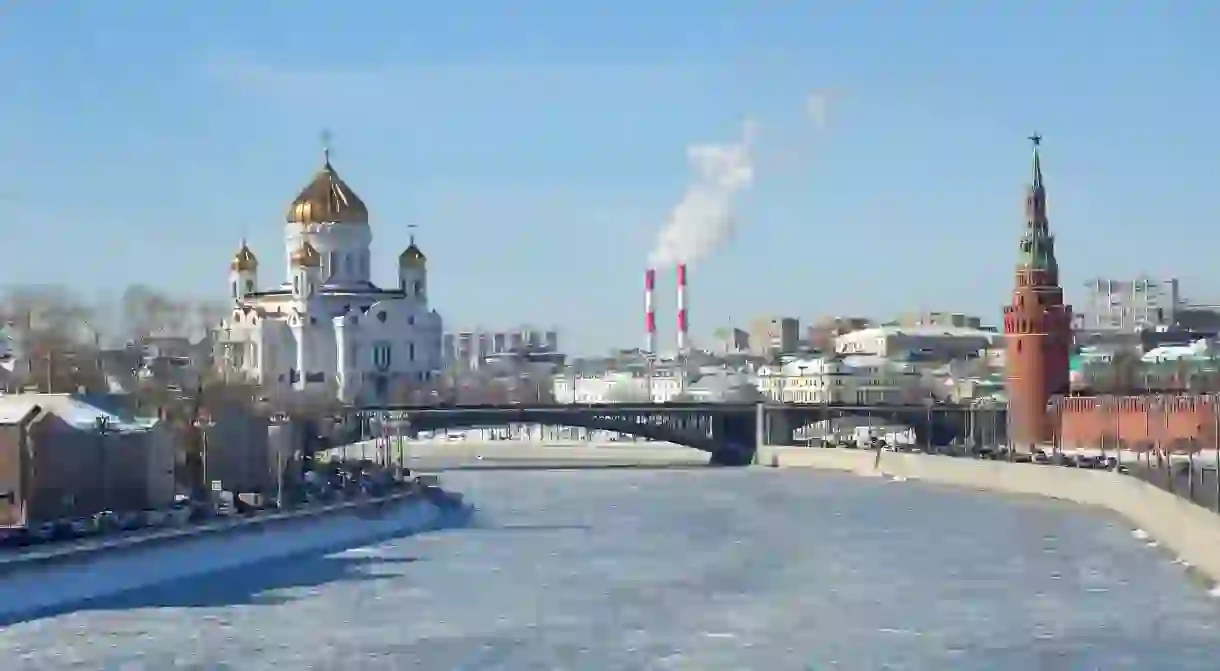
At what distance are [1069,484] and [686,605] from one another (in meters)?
21.5

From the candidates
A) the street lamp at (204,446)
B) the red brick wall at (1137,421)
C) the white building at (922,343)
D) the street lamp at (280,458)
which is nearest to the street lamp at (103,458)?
the street lamp at (280,458)

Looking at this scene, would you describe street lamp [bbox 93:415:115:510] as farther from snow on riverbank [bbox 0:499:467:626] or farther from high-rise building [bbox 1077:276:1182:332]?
high-rise building [bbox 1077:276:1182:332]

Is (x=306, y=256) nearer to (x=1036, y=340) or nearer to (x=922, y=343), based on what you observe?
(x=1036, y=340)

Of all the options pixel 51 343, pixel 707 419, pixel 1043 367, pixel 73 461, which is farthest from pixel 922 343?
pixel 73 461

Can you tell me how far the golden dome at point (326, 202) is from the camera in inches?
3206

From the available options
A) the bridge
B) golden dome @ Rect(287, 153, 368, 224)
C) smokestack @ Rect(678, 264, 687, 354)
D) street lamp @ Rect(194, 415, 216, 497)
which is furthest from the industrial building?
smokestack @ Rect(678, 264, 687, 354)

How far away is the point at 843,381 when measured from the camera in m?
100

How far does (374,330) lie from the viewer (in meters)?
83.2

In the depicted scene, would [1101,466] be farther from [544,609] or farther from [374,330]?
[374,330]

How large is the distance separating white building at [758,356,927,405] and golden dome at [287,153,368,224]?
22428mm

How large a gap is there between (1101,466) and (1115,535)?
11.5 metres

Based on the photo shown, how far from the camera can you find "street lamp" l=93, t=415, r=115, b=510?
31.5 meters

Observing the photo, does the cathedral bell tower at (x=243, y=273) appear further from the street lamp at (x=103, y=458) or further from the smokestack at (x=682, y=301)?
the street lamp at (x=103, y=458)

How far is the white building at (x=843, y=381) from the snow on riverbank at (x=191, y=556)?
2363 inches
